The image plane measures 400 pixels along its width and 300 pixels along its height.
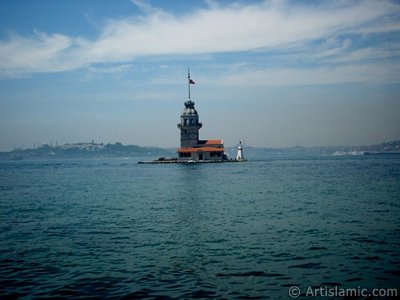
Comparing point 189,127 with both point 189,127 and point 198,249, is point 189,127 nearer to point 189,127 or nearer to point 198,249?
point 189,127

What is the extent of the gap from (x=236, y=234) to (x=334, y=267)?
6431 millimetres

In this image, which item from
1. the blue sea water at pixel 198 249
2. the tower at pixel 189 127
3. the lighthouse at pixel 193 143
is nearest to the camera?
the blue sea water at pixel 198 249

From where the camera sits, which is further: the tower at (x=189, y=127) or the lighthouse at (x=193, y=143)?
the tower at (x=189, y=127)

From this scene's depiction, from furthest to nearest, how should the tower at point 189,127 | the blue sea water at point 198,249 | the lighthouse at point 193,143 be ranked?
the tower at point 189,127, the lighthouse at point 193,143, the blue sea water at point 198,249

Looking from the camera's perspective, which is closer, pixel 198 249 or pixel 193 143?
pixel 198 249

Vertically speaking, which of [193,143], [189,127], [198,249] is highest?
[189,127]

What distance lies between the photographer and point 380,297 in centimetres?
1125

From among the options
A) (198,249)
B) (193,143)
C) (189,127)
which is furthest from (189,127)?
(198,249)

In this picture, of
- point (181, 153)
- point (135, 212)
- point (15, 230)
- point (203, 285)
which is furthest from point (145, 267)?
point (181, 153)

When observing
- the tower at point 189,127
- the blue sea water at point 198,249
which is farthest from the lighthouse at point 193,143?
the blue sea water at point 198,249

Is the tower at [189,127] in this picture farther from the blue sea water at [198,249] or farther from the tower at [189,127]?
the blue sea water at [198,249]

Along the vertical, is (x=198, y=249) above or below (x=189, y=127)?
below

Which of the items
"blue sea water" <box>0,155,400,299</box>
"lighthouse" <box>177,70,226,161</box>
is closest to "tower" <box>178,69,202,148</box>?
"lighthouse" <box>177,70,226,161</box>

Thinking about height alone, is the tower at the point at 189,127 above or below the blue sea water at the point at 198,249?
above
